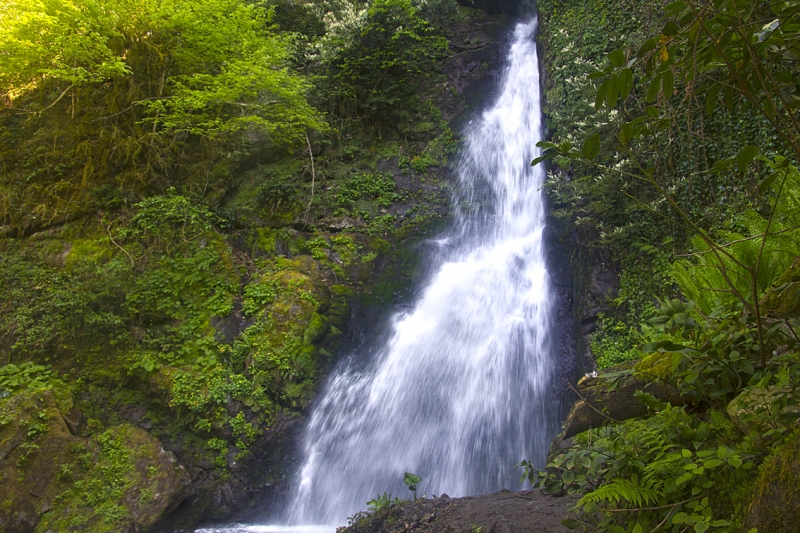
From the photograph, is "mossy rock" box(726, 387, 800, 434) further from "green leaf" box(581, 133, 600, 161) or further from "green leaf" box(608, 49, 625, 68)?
"green leaf" box(608, 49, 625, 68)

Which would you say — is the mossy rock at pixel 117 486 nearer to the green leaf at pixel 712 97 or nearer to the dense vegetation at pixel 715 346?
the dense vegetation at pixel 715 346

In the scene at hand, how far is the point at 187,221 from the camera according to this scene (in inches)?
354

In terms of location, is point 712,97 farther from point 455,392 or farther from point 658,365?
point 455,392

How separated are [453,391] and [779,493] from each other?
18.6 feet

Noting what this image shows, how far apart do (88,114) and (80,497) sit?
780cm

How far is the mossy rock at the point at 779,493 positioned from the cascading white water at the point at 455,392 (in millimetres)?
3897

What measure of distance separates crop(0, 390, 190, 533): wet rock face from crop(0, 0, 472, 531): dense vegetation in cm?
3

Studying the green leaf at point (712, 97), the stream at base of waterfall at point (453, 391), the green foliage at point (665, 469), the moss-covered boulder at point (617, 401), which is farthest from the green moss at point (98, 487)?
the green leaf at point (712, 97)

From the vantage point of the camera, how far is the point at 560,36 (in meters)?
9.31

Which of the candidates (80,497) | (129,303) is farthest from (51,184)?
(80,497)

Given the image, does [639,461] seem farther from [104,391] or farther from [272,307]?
[104,391]

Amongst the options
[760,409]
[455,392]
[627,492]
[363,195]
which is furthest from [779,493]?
[363,195]

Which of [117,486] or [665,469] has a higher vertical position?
[665,469]

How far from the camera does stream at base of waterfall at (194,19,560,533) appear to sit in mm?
6156
